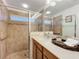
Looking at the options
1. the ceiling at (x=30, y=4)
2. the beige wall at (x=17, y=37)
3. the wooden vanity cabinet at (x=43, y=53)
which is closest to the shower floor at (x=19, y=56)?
the beige wall at (x=17, y=37)

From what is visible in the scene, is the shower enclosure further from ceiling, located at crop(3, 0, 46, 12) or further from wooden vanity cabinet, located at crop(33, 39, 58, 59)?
wooden vanity cabinet, located at crop(33, 39, 58, 59)

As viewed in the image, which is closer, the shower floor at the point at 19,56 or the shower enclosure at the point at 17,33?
the shower floor at the point at 19,56

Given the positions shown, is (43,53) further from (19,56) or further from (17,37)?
(17,37)

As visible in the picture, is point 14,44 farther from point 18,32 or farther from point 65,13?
point 65,13

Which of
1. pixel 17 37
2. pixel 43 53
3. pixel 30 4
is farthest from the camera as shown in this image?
pixel 17 37

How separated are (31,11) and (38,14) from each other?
308mm

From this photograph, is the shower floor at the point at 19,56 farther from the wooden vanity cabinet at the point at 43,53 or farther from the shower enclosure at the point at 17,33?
the wooden vanity cabinet at the point at 43,53

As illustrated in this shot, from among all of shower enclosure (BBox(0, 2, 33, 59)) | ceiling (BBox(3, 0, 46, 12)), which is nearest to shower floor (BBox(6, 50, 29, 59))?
shower enclosure (BBox(0, 2, 33, 59))

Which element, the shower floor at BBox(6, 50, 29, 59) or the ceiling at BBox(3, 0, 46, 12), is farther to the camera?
the shower floor at BBox(6, 50, 29, 59)

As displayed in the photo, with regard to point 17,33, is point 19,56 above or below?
below

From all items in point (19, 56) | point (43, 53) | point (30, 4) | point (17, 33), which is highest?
point (30, 4)

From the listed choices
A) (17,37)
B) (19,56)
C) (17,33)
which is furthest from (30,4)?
(19,56)

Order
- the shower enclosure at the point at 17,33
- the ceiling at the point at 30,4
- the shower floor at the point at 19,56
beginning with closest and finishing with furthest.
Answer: the ceiling at the point at 30,4 < the shower floor at the point at 19,56 < the shower enclosure at the point at 17,33

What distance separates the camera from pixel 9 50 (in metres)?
2.90
